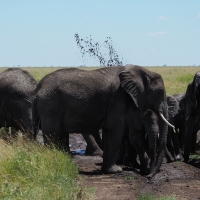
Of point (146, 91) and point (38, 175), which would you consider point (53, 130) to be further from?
point (38, 175)

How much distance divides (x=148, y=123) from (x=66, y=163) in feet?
7.06

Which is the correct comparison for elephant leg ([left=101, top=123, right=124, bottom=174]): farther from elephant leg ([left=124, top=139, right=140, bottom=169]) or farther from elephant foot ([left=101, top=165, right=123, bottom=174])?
elephant leg ([left=124, top=139, right=140, bottom=169])

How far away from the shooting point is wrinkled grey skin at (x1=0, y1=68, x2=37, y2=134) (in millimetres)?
14055

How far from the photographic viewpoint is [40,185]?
877cm

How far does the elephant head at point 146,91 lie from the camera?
1131cm

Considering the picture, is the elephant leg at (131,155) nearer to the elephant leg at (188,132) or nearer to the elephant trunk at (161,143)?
the elephant leg at (188,132)

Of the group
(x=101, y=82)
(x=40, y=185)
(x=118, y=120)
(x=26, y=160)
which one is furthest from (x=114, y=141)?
(x=40, y=185)

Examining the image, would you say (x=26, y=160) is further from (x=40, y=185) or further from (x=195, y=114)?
(x=195, y=114)

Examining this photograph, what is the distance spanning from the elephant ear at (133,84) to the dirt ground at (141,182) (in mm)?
1361

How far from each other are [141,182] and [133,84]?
1.88m

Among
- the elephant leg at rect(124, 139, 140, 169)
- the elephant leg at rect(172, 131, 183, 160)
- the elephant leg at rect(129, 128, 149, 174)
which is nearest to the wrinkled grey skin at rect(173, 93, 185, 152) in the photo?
the elephant leg at rect(172, 131, 183, 160)

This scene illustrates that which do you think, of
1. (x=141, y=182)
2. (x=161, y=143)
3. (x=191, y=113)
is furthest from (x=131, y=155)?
(x=141, y=182)

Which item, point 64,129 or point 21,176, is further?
point 64,129

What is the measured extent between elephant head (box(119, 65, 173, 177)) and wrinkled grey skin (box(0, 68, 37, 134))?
3.31 metres
